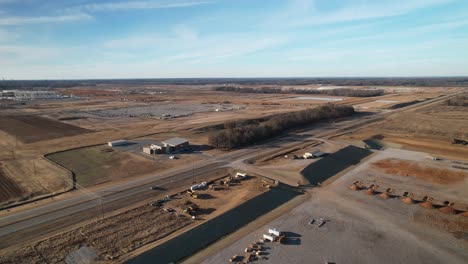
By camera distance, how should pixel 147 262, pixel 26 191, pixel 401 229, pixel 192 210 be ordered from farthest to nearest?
pixel 26 191 → pixel 192 210 → pixel 401 229 → pixel 147 262

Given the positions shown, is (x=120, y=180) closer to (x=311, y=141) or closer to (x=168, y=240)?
(x=168, y=240)

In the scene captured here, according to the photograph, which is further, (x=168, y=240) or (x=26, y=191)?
(x=26, y=191)

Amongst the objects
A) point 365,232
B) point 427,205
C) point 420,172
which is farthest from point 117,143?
point 420,172

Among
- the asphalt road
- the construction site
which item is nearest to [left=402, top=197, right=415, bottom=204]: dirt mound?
the construction site

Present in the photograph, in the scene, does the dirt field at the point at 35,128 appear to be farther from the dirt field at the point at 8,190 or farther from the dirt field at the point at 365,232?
the dirt field at the point at 365,232

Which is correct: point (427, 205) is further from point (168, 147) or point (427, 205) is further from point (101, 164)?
point (101, 164)

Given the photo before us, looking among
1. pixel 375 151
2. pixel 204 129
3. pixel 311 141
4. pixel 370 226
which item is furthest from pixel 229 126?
pixel 370 226
